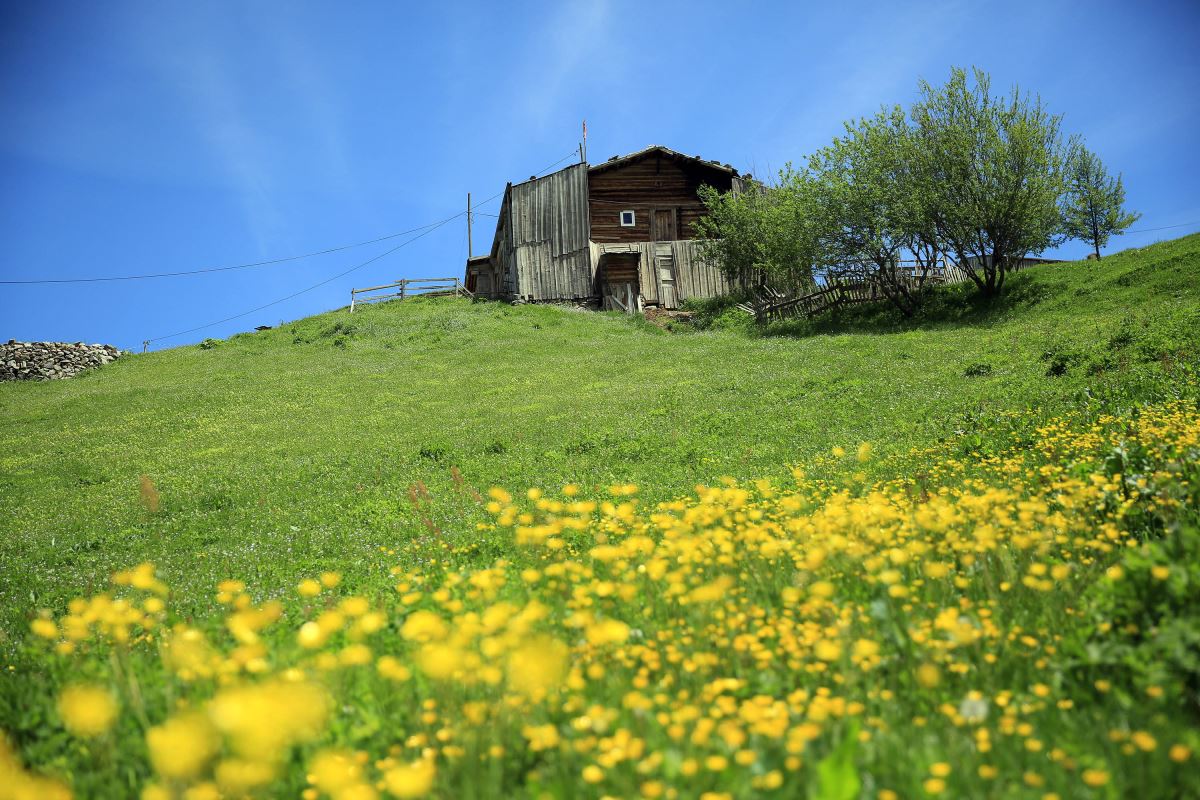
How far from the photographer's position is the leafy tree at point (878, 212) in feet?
92.7

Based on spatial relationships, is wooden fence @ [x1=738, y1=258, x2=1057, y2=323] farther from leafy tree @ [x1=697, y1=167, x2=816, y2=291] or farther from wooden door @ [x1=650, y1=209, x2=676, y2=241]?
wooden door @ [x1=650, y1=209, x2=676, y2=241]

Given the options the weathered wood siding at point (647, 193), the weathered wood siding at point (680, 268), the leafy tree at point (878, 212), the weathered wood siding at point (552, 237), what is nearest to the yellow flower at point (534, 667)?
the leafy tree at point (878, 212)

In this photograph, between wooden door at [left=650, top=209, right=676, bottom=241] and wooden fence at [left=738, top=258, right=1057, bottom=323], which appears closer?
wooden fence at [left=738, top=258, right=1057, bottom=323]

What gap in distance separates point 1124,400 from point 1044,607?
7.61m

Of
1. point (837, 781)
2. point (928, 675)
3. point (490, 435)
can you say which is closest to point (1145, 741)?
point (928, 675)

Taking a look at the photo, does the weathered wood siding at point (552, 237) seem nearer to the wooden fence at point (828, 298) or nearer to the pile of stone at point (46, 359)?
the wooden fence at point (828, 298)

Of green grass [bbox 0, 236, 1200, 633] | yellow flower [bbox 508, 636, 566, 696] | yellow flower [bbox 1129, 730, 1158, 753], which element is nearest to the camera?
yellow flower [bbox 1129, 730, 1158, 753]

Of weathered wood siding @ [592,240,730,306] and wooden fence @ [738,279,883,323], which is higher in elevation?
weathered wood siding @ [592,240,730,306]

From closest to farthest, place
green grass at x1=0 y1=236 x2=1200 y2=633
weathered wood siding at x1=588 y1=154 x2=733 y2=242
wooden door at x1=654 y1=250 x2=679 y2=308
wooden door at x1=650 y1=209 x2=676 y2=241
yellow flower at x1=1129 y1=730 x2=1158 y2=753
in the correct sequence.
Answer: yellow flower at x1=1129 y1=730 x2=1158 y2=753, green grass at x1=0 y1=236 x2=1200 y2=633, wooden door at x1=654 y1=250 x2=679 y2=308, weathered wood siding at x1=588 y1=154 x2=733 y2=242, wooden door at x1=650 y1=209 x2=676 y2=241

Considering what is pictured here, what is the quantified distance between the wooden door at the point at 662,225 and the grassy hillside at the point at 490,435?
1766 centimetres

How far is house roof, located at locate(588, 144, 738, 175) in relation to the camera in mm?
42688

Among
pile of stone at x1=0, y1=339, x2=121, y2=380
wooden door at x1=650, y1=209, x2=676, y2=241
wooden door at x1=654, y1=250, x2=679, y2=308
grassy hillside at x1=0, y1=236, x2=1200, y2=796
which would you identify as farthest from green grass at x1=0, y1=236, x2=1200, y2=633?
wooden door at x1=650, y1=209, x2=676, y2=241

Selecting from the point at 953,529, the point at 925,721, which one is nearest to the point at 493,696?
the point at 925,721

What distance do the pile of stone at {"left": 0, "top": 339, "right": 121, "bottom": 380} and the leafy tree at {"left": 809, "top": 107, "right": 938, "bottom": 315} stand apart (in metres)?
38.5
